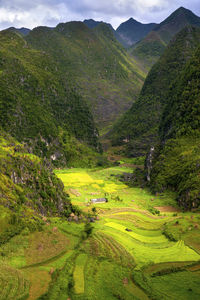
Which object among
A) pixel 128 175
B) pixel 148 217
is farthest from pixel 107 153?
pixel 148 217

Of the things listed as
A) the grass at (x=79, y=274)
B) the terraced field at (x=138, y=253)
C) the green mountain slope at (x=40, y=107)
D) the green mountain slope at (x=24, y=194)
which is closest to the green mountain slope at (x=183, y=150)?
the terraced field at (x=138, y=253)

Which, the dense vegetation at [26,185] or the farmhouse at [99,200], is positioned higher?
the dense vegetation at [26,185]

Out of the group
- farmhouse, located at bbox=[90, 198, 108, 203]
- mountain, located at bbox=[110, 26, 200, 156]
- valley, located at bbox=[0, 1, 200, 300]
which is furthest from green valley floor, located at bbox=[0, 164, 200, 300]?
mountain, located at bbox=[110, 26, 200, 156]

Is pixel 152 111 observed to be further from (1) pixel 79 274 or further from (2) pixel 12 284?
(2) pixel 12 284

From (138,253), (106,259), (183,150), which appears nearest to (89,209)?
(138,253)

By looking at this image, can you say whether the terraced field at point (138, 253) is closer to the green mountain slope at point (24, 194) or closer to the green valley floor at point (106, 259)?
the green valley floor at point (106, 259)

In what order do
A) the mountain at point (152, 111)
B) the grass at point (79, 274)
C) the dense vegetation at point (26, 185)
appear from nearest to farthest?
the grass at point (79, 274)
the dense vegetation at point (26, 185)
the mountain at point (152, 111)
